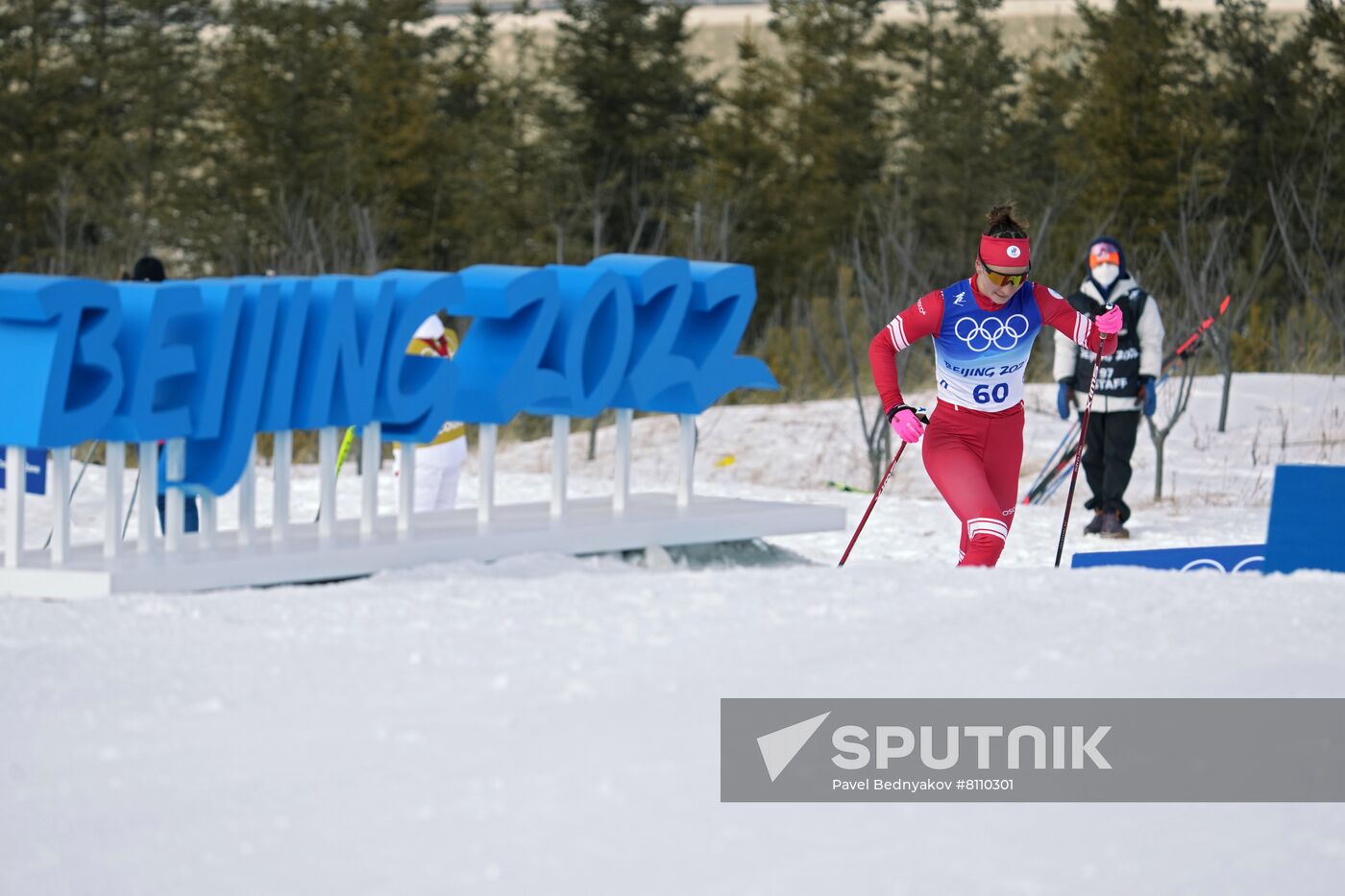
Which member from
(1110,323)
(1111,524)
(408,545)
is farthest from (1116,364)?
(408,545)

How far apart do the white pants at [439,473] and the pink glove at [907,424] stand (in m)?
3.35

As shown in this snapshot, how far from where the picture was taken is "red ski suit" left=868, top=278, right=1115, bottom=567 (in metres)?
7.66

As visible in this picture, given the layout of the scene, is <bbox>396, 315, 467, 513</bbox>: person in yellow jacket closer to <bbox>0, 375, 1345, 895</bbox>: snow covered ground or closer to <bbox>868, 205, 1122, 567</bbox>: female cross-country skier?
<bbox>0, 375, 1345, 895</bbox>: snow covered ground

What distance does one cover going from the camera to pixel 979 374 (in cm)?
771

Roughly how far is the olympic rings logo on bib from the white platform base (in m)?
2.51

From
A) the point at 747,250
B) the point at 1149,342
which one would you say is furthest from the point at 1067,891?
the point at 747,250

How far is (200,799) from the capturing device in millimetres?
4684

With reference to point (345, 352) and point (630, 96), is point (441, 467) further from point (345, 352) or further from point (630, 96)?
point (630, 96)

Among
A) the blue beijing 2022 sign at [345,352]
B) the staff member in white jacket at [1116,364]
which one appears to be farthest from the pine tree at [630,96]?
the blue beijing 2022 sign at [345,352]

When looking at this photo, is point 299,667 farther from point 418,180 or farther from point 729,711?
point 418,180

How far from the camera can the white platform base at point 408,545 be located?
785 centimetres

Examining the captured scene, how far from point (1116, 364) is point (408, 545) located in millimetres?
5125

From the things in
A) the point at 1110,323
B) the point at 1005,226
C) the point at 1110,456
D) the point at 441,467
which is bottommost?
the point at 1110,456

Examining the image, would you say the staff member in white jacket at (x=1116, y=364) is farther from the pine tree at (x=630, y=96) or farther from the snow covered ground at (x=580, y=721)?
the pine tree at (x=630, y=96)
